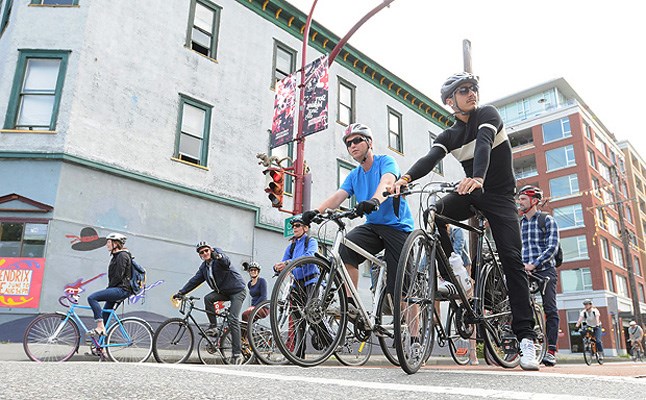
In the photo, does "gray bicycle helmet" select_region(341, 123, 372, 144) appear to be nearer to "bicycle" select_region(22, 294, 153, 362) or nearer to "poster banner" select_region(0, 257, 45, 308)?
"bicycle" select_region(22, 294, 153, 362)

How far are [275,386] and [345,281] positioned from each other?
70.5 inches

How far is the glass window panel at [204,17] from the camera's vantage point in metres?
15.4

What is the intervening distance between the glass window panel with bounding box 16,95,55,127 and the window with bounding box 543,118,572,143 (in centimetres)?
4584

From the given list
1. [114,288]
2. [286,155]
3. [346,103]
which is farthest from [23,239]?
[346,103]

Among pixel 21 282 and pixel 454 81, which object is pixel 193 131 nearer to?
pixel 21 282

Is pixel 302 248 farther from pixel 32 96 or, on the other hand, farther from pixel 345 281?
pixel 32 96

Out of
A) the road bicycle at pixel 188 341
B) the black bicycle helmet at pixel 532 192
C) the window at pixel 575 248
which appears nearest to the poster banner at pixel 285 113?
the road bicycle at pixel 188 341

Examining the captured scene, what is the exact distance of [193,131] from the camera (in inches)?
569

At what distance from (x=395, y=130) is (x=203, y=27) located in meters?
10.8

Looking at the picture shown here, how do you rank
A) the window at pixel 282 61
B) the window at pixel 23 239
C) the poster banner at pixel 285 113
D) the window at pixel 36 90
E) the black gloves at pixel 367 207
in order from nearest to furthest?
the black gloves at pixel 367 207 → the poster banner at pixel 285 113 → the window at pixel 23 239 → the window at pixel 36 90 → the window at pixel 282 61

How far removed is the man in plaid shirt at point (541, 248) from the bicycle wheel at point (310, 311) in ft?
9.89

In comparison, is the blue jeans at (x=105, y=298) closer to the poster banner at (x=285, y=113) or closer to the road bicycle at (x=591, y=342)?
the poster banner at (x=285, y=113)

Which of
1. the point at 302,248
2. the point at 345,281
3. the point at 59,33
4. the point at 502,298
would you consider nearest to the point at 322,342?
the point at 345,281

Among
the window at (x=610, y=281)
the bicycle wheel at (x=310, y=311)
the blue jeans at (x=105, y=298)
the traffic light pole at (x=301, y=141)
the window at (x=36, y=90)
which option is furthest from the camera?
the window at (x=610, y=281)
